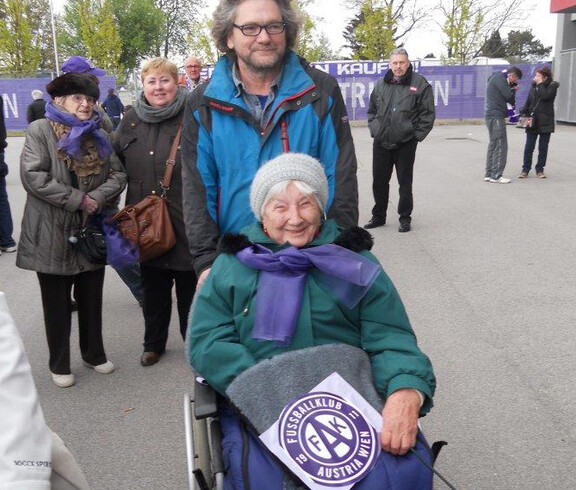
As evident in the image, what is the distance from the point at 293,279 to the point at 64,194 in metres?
2.02

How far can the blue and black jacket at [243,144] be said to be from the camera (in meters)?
2.81

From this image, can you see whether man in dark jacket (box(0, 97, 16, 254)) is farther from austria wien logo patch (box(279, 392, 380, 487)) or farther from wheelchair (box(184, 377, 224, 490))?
austria wien logo patch (box(279, 392, 380, 487))

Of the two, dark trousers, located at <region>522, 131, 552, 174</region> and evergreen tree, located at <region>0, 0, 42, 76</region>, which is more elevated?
evergreen tree, located at <region>0, 0, 42, 76</region>

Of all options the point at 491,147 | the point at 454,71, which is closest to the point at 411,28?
the point at 454,71

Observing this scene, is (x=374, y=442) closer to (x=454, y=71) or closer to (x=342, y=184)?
(x=342, y=184)

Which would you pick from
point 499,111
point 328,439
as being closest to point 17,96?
point 499,111

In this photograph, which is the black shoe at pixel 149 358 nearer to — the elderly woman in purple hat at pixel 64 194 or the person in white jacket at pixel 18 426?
the elderly woman in purple hat at pixel 64 194

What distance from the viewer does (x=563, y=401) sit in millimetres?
3723

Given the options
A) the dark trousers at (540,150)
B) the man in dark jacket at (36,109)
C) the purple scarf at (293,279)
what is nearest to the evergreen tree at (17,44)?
the man in dark jacket at (36,109)

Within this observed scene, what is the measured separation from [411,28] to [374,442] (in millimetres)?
43367

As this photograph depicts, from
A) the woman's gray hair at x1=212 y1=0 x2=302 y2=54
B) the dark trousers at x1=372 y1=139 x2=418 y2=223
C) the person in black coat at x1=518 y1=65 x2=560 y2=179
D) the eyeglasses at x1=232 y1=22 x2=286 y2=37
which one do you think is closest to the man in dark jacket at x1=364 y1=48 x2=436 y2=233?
the dark trousers at x1=372 y1=139 x2=418 y2=223

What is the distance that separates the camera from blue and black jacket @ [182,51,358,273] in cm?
281

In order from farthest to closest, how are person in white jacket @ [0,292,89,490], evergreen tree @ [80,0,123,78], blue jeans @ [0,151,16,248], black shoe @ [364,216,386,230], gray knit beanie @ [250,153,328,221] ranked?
evergreen tree @ [80,0,123,78]
black shoe @ [364,216,386,230]
blue jeans @ [0,151,16,248]
gray knit beanie @ [250,153,328,221]
person in white jacket @ [0,292,89,490]

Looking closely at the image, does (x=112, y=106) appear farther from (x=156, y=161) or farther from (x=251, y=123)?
(x=251, y=123)
